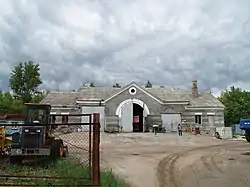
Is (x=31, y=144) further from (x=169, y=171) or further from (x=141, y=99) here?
(x=141, y=99)

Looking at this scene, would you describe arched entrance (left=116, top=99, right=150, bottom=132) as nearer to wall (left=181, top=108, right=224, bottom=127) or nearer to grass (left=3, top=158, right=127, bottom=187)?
wall (left=181, top=108, right=224, bottom=127)

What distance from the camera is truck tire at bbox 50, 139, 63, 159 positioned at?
45.6ft

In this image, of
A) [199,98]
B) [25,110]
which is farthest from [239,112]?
[25,110]

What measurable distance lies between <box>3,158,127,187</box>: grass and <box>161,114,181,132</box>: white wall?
3334 cm

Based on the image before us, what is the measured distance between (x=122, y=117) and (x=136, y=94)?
11.6ft

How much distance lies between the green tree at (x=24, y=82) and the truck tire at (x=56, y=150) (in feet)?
218

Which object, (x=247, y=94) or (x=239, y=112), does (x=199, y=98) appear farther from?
(x=247, y=94)

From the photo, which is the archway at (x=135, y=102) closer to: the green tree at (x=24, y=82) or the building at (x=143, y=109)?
the building at (x=143, y=109)

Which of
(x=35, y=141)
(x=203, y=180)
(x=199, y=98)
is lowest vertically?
(x=203, y=180)

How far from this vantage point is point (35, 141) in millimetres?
12992

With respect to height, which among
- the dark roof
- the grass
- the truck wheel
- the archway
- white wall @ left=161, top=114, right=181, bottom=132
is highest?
the dark roof

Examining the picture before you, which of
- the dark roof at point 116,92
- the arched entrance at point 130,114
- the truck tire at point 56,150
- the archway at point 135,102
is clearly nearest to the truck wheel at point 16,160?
the truck tire at point 56,150

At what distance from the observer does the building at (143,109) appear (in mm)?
46531

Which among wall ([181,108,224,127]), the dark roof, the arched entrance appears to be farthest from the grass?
wall ([181,108,224,127])
